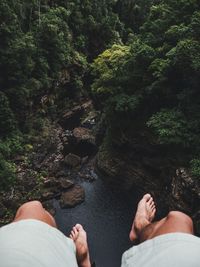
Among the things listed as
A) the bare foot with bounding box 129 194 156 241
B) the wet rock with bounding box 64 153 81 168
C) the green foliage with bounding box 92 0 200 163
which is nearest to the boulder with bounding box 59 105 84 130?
the wet rock with bounding box 64 153 81 168

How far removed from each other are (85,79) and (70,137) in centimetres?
799

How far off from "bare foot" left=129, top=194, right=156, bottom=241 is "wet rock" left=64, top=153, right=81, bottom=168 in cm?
2018

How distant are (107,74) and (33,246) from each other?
20554mm

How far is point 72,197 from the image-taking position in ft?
64.6

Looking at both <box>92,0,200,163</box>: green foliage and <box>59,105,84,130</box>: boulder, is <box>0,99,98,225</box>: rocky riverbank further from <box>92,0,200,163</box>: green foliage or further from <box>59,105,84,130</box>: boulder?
<box>92,0,200,163</box>: green foliage

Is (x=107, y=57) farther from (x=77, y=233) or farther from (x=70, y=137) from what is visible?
(x=77, y=233)

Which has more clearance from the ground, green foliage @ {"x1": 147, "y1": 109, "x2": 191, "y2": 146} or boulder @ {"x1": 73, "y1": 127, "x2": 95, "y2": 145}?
green foliage @ {"x1": 147, "y1": 109, "x2": 191, "y2": 146}

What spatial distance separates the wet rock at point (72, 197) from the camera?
19.3m

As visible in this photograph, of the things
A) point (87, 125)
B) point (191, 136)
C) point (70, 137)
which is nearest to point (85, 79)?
point (87, 125)

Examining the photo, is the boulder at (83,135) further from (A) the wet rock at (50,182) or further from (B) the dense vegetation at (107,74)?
(A) the wet rock at (50,182)

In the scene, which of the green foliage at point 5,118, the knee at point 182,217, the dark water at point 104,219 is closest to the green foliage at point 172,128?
the dark water at point 104,219

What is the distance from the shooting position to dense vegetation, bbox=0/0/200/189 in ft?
53.9

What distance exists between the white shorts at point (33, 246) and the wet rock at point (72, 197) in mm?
18226

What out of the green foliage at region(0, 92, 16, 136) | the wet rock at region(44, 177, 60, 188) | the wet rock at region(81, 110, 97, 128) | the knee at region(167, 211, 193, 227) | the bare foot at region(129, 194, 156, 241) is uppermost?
the knee at region(167, 211, 193, 227)
